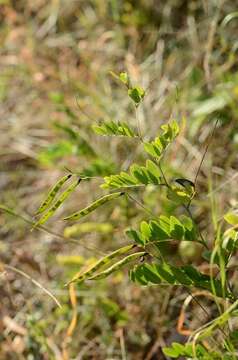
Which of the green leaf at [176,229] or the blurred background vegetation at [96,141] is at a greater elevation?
the green leaf at [176,229]

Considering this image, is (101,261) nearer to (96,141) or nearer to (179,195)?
(179,195)

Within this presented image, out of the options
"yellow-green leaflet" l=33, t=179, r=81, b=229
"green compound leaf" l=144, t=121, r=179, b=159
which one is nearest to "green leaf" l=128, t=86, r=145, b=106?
"green compound leaf" l=144, t=121, r=179, b=159

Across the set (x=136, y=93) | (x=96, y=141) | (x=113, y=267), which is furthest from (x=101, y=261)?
(x=96, y=141)

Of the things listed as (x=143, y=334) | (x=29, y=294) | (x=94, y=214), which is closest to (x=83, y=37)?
(x=94, y=214)

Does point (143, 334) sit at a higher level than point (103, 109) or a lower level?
lower

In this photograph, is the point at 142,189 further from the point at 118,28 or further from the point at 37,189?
the point at 118,28

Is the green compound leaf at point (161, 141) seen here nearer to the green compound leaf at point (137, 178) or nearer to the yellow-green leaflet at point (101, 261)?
the green compound leaf at point (137, 178)

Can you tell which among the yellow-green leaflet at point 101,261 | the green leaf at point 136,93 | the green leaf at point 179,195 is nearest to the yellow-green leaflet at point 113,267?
the yellow-green leaflet at point 101,261

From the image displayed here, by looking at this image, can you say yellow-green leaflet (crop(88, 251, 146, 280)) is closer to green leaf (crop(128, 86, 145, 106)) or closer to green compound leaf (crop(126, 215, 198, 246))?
green compound leaf (crop(126, 215, 198, 246))
